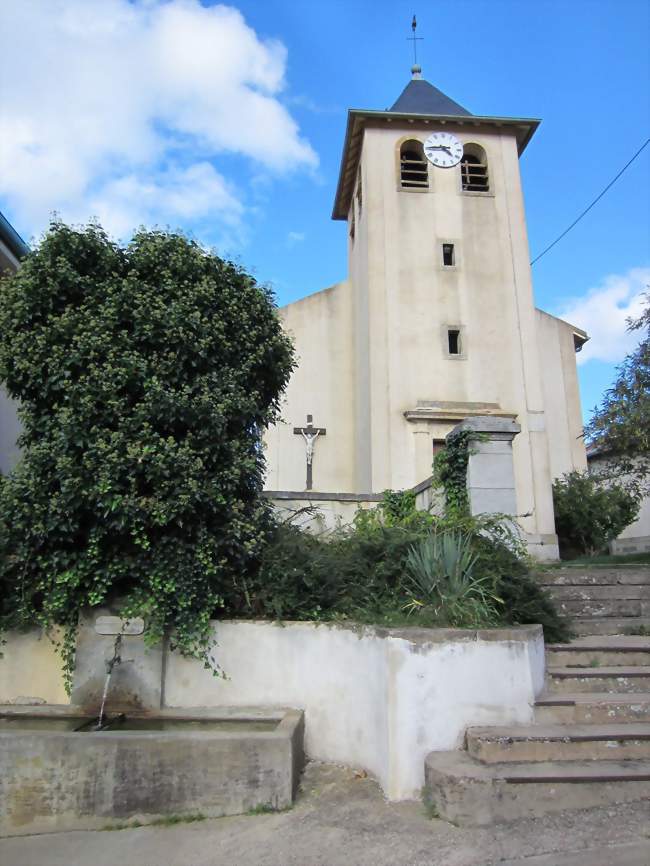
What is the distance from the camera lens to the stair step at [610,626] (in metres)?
6.18

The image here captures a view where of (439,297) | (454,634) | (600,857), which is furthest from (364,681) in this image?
(439,297)

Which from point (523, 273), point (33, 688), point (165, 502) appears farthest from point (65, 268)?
point (523, 273)

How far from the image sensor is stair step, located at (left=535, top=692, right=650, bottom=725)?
15.1ft

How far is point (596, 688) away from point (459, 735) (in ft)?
4.39

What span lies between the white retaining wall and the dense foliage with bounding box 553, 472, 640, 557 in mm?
13165

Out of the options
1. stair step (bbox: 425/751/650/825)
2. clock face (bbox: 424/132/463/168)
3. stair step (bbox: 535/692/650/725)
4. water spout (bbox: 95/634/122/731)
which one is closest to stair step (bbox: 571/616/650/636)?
stair step (bbox: 535/692/650/725)

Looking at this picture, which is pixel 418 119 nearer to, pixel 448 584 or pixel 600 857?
pixel 448 584

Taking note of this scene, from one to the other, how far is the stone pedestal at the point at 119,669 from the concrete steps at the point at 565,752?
7.86ft

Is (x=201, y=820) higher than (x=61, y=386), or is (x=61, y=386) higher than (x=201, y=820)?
(x=61, y=386)

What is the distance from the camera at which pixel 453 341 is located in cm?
1711

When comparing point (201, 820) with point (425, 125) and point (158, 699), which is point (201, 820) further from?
point (425, 125)

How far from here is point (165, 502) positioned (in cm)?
509

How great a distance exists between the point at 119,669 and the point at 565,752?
352cm

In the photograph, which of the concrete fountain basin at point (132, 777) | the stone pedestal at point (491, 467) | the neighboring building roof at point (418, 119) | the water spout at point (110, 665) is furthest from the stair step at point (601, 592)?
the neighboring building roof at point (418, 119)
